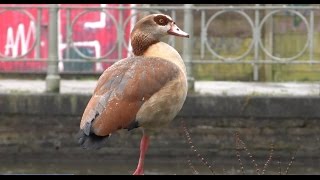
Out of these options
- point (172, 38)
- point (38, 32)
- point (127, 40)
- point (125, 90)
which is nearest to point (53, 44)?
point (38, 32)

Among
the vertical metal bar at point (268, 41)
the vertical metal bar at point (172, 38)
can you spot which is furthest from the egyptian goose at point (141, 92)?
the vertical metal bar at point (268, 41)

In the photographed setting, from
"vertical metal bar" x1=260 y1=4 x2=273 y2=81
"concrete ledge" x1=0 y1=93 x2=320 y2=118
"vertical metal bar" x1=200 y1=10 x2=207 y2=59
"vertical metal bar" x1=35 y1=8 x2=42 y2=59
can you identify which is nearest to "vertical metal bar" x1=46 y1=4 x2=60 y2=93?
"vertical metal bar" x1=35 y1=8 x2=42 y2=59

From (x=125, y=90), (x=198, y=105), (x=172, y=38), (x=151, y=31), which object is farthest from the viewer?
(x=172, y=38)

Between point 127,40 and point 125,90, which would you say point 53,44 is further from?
point 125,90

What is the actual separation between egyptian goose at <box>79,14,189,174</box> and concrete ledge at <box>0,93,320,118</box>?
6855 millimetres

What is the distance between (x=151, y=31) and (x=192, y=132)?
7.16 m

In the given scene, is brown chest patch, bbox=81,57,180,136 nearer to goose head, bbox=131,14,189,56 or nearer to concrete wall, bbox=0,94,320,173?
goose head, bbox=131,14,189,56

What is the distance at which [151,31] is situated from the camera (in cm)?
408

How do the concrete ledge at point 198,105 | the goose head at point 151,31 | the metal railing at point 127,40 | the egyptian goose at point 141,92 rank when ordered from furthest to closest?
1. the metal railing at point 127,40
2. the concrete ledge at point 198,105
3. the goose head at point 151,31
4. the egyptian goose at point 141,92

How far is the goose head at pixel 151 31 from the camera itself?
4078mm

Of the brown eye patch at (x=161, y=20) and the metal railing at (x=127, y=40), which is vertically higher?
the brown eye patch at (x=161, y=20)

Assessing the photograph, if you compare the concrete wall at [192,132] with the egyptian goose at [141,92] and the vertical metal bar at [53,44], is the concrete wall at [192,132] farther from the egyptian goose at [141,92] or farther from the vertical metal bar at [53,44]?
the egyptian goose at [141,92]

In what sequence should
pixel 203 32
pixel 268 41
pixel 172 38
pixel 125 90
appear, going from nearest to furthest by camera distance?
1. pixel 125 90
2. pixel 203 32
3. pixel 172 38
4. pixel 268 41

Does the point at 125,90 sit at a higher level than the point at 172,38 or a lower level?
higher
